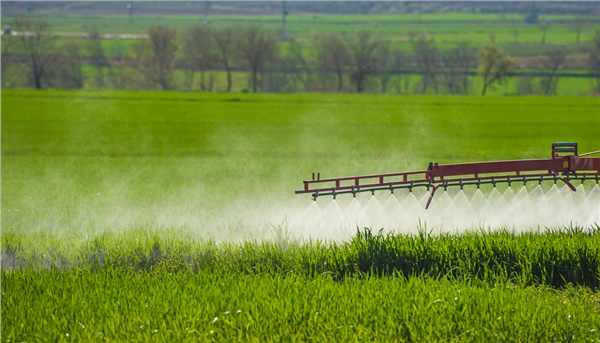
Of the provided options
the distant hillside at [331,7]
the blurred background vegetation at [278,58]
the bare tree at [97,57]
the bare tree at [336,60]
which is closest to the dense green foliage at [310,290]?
the blurred background vegetation at [278,58]

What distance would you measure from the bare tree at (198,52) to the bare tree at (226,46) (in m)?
1.03

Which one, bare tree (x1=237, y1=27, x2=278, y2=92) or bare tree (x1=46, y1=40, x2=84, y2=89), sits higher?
bare tree (x1=237, y1=27, x2=278, y2=92)

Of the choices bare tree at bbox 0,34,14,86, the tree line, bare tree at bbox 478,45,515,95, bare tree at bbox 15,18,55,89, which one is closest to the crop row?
bare tree at bbox 0,34,14,86

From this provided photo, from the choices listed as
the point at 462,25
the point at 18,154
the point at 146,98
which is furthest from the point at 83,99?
the point at 462,25

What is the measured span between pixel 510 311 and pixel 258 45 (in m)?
72.4

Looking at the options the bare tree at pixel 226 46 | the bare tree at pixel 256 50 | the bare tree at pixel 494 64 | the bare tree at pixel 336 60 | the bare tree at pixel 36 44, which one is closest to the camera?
the bare tree at pixel 36 44

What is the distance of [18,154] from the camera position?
26172 millimetres

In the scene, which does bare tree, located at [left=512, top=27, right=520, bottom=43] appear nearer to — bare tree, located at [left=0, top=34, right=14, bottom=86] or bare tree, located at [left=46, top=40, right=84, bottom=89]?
bare tree, located at [left=46, top=40, right=84, bottom=89]

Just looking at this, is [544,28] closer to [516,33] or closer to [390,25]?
[516,33]

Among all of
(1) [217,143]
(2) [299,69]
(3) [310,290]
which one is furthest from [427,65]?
(3) [310,290]

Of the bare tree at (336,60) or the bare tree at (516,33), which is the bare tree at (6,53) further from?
the bare tree at (516,33)

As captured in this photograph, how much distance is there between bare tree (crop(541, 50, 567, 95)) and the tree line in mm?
121

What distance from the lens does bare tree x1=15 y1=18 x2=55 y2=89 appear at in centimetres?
6046

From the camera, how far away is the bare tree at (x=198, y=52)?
284 ft
